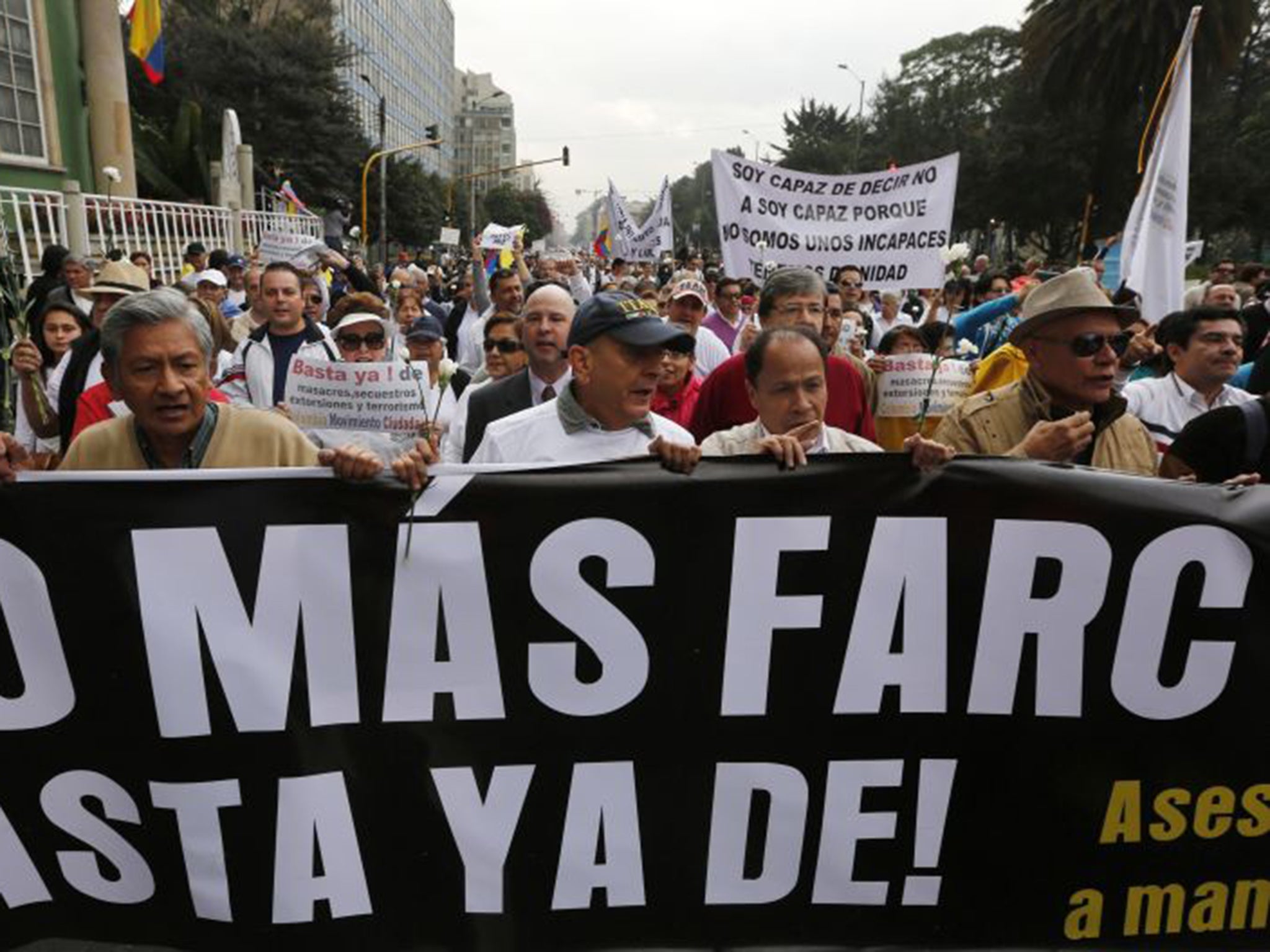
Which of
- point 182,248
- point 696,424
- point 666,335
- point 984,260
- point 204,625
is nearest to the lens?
point 204,625

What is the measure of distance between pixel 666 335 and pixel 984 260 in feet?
54.8

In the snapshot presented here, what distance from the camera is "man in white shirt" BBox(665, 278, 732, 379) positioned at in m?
6.70

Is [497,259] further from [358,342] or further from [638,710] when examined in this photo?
[638,710]

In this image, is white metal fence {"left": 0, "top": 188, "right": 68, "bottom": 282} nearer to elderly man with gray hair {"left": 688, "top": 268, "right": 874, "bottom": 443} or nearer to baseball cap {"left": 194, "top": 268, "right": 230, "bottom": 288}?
baseball cap {"left": 194, "top": 268, "right": 230, "bottom": 288}

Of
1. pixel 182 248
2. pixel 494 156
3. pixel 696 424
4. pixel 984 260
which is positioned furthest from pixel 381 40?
pixel 696 424

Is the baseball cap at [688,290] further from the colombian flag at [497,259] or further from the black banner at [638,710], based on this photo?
the black banner at [638,710]

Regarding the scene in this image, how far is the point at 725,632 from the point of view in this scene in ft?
8.16

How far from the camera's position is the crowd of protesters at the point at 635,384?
2768mm

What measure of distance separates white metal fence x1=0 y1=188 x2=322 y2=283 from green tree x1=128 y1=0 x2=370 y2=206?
15249 millimetres

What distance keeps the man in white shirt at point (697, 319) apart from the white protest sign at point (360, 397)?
3299mm

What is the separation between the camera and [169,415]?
276cm

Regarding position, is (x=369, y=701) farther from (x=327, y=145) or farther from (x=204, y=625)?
(x=327, y=145)

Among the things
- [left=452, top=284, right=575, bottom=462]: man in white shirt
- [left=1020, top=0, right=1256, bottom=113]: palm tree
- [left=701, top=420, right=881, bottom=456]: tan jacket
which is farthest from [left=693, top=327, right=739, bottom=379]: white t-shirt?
[left=1020, top=0, right=1256, bottom=113]: palm tree

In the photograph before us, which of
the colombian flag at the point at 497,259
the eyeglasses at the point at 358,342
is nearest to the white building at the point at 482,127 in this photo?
the colombian flag at the point at 497,259
